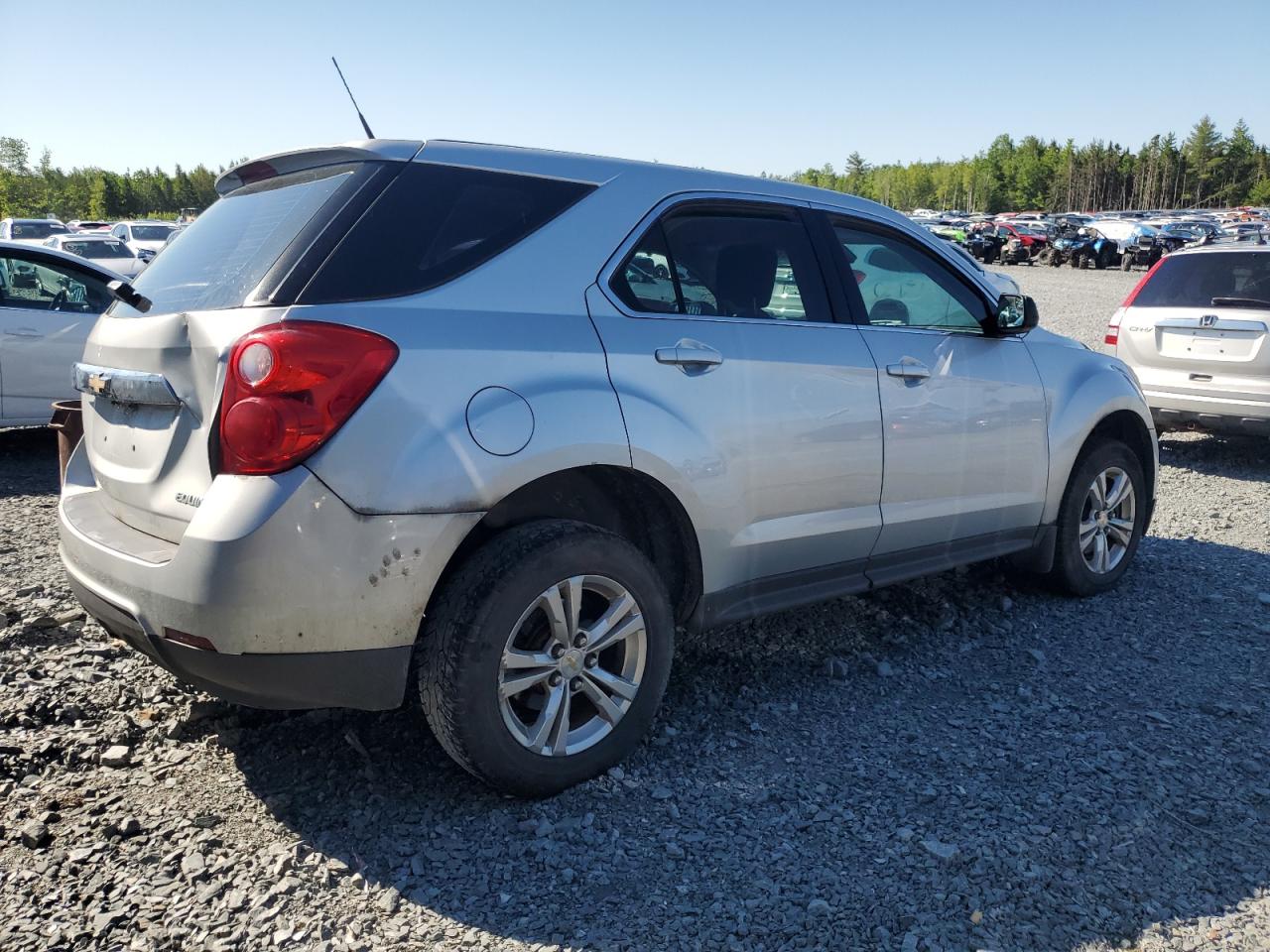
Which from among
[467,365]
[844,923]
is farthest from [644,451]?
[844,923]

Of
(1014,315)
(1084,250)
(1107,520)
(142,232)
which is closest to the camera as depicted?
(1014,315)

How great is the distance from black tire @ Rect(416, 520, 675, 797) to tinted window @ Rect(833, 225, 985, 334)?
5.31ft

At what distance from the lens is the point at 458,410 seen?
8.67ft

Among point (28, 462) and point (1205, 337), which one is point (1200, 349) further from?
point (28, 462)

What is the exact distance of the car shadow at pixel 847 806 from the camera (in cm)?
250

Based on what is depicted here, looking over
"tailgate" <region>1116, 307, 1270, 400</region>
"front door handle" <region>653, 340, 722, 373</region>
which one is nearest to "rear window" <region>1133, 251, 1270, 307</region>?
"tailgate" <region>1116, 307, 1270, 400</region>

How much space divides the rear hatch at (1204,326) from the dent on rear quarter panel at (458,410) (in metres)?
6.72

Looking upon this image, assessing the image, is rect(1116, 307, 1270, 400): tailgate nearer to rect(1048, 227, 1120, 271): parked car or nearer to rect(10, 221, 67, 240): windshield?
rect(10, 221, 67, 240): windshield

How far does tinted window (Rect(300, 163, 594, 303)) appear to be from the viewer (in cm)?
265

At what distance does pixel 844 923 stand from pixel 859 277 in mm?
2361

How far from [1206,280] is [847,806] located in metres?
7.14

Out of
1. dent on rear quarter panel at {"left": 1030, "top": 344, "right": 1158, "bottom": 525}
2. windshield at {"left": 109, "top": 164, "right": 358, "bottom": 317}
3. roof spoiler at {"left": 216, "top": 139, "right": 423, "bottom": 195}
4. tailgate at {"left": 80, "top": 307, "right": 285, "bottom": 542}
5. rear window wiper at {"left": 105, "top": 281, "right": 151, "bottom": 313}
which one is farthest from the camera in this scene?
dent on rear quarter panel at {"left": 1030, "top": 344, "right": 1158, "bottom": 525}

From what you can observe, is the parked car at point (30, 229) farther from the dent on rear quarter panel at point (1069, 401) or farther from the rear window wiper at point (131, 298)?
the dent on rear quarter panel at point (1069, 401)

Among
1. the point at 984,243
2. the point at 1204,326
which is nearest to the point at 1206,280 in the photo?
the point at 1204,326
